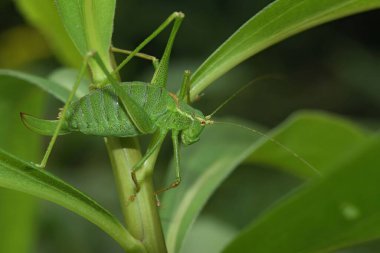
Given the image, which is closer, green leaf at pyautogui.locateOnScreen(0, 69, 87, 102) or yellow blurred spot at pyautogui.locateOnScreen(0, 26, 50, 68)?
green leaf at pyautogui.locateOnScreen(0, 69, 87, 102)

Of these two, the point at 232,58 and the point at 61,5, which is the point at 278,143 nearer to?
the point at 232,58

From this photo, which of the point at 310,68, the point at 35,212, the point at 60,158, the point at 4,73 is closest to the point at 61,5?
the point at 4,73

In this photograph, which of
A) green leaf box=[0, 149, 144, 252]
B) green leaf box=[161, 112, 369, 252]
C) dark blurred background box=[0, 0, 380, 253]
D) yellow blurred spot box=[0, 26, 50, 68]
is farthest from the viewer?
yellow blurred spot box=[0, 26, 50, 68]

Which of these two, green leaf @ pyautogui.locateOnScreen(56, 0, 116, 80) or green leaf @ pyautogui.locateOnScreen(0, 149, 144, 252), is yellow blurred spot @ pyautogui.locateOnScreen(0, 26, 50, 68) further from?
green leaf @ pyautogui.locateOnScreen(0, 149, 144, 252)

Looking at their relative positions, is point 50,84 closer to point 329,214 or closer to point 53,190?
point 53,190

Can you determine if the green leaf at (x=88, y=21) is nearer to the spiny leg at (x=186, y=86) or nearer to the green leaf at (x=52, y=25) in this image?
the spiny leg at (x=186, y=86)

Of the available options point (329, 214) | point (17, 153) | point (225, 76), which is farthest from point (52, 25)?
point (225, 76)

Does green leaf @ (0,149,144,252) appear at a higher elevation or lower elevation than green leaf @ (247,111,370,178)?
lower

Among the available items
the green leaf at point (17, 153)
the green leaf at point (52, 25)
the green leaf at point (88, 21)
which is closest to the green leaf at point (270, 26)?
the green leaf at point (88, 21)

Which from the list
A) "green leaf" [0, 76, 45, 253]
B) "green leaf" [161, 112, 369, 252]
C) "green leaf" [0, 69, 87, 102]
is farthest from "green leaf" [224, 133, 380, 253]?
"green leaf" [0, 76, 45, 253]
